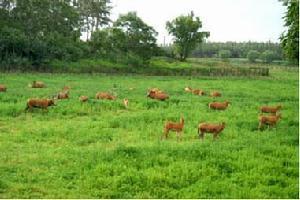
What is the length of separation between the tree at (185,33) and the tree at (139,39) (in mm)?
20566

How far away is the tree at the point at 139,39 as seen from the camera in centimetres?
5669

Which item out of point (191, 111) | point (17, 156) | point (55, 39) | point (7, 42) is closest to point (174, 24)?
point (55, 39)

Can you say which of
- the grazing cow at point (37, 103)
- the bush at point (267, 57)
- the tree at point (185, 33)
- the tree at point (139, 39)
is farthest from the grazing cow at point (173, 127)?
the bush at point (267, 57)

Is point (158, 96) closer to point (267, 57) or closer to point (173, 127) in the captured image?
point (173, 127)

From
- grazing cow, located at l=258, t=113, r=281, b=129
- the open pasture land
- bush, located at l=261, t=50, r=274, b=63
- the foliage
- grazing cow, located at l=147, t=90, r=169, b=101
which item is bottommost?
the open pasture land

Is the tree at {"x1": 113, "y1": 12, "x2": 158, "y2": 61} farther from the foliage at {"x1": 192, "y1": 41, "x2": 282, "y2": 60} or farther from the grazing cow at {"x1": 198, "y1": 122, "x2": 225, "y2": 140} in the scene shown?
the foliage at {"x1": 192, "y1": 41, "x2": 282, "y2": 60}

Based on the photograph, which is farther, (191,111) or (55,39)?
(55,39)

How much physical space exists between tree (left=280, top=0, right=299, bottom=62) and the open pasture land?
13.4ft

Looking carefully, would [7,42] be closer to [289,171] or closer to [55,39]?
[55,39]

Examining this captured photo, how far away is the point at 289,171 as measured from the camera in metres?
11.3

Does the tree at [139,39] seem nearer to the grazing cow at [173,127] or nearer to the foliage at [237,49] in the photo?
the grazing cow at [173,127]

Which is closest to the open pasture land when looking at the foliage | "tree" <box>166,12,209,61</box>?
"tree" <box>166,12,209,61</box>

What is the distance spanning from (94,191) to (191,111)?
10.0 meters

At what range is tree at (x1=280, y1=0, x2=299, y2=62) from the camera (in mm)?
20892
